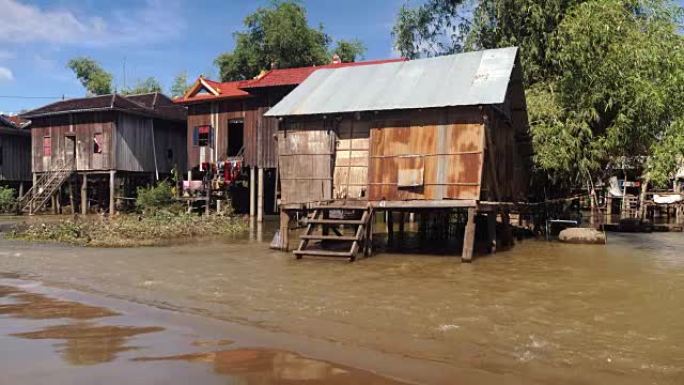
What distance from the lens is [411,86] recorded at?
1413 centimetres

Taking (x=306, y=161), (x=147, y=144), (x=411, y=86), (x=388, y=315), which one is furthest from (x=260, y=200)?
(x=388, y=315)

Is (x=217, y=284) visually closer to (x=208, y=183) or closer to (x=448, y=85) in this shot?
(x=448, y=85)

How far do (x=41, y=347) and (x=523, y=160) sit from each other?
16.8m

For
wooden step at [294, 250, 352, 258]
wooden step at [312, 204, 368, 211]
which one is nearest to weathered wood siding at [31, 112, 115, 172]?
wooden step at [312, 204, 368, 211]

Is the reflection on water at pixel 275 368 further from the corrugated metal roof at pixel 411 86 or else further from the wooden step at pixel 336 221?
the corrugated metal roof at pixel 411 86

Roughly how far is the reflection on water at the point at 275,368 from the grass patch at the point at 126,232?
11.6 m

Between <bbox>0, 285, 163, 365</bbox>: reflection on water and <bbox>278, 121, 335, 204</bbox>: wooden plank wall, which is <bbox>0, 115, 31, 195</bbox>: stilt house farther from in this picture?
<bbox>0, 285, 163, 365</bbox>: reflection on water

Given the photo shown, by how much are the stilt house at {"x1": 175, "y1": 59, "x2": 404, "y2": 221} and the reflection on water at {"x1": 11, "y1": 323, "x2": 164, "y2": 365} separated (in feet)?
63.4

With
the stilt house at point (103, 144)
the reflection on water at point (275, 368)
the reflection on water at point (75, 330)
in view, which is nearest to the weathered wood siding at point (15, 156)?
the stilt house at point (103, 144)

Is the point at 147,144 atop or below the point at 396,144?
atop

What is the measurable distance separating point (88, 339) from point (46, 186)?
2747 cm

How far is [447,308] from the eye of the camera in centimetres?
793

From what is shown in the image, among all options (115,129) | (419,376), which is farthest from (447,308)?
(115,129)

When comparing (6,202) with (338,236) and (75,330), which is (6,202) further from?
(75,330)
